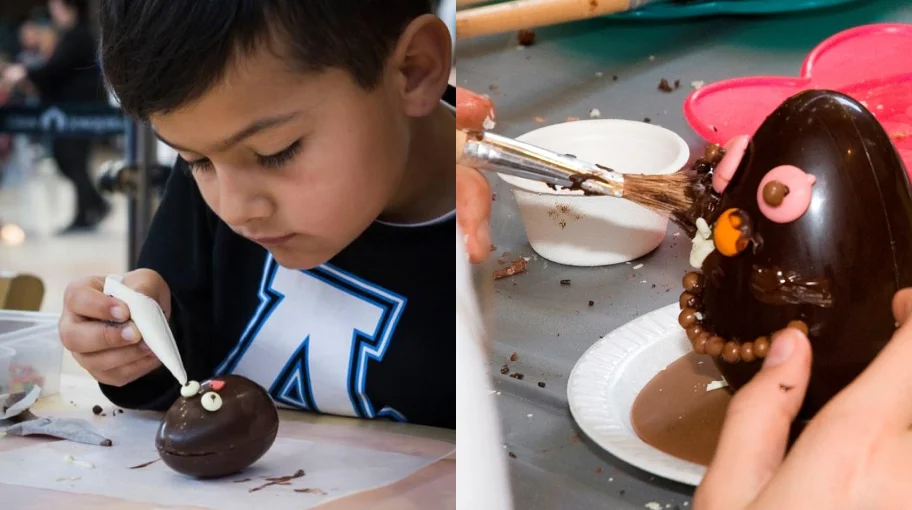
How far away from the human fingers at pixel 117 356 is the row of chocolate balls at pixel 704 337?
280 mm

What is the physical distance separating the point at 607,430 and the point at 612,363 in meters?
0.04

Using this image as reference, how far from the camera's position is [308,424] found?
0.45 metres

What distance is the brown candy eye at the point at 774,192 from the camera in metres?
0.30

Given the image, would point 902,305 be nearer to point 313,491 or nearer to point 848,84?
point 848,84

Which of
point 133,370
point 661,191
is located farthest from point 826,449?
point 133,370

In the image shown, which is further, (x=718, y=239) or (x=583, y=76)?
(x=583, y=76)

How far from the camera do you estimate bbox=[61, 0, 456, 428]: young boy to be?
357mm

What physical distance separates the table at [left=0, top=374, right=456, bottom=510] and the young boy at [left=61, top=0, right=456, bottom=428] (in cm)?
1

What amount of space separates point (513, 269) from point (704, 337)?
0.33 ft

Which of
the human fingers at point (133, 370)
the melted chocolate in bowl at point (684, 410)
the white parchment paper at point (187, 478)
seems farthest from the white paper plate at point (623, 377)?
the human fingers at point (133, 370)

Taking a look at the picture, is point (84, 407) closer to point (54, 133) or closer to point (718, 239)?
point (54, 133)

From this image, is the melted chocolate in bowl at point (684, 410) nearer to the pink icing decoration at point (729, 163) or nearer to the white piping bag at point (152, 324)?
the pink icing decoration at point (729, 163)

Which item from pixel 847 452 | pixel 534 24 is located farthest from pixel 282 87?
pixel 847 452

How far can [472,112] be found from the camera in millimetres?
411
